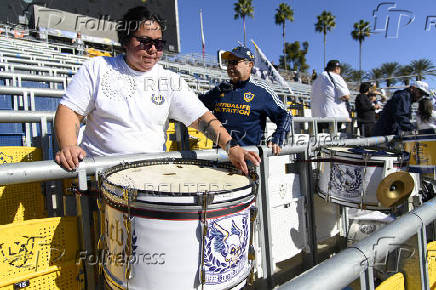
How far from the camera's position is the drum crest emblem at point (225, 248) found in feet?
4.25

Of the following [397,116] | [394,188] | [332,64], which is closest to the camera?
[394,188]

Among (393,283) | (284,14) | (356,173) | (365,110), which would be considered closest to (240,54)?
(356,173)

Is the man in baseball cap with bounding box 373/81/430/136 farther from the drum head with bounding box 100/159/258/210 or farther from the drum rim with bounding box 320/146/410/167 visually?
the drum head with bounding box 100/159/258/210

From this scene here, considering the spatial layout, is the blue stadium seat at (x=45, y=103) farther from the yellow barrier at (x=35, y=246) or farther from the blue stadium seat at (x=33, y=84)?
the yellow barrier at (x=35, y=246)

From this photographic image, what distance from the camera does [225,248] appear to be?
1335 mm

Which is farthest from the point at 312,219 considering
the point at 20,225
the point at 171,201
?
the point at 20,225

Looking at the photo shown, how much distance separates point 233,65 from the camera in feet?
11.1

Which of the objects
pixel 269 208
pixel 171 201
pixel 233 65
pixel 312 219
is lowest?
pixel 312 219

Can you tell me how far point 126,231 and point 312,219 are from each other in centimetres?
204

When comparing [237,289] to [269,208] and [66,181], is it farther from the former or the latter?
[66,181]

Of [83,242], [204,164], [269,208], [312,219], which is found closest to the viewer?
[83,242]

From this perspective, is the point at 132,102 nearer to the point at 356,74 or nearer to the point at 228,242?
the point at 228,242

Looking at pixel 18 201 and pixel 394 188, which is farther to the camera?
pixel 394 188

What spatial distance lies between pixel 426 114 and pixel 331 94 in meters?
2.08
